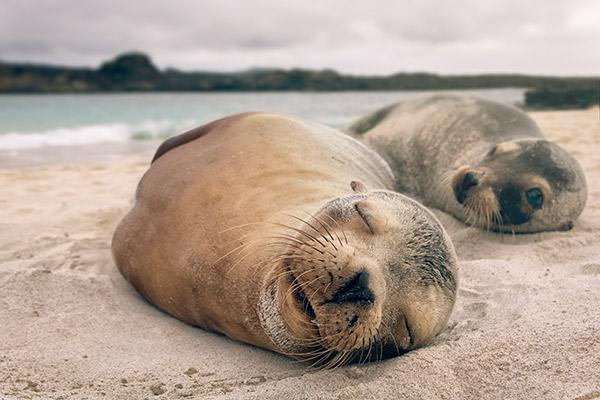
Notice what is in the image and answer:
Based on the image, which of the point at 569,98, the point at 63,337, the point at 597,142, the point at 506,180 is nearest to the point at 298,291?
the point at 63,337

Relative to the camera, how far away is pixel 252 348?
276 cm

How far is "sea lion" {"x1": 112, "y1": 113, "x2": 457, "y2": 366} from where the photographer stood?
2.28m

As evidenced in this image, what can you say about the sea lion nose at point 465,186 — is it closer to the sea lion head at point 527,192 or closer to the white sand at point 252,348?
the sea lion head at point 527,192

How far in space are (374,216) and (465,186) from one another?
111 inches

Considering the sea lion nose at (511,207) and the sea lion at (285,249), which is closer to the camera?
the sea lion at (285,249)

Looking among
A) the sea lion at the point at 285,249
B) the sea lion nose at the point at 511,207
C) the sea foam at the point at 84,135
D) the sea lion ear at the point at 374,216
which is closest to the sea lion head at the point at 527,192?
the sea lion nose at the point at 511,207

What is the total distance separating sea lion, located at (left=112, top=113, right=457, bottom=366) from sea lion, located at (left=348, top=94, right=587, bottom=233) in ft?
4.86

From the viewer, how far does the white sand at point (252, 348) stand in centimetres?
232

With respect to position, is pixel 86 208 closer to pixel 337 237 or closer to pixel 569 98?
pixel 337 237

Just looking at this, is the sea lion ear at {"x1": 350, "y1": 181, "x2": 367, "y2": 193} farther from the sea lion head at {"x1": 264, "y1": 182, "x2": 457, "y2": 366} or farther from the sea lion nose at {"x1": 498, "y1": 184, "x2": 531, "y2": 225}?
the sea lion nose at {"x1": 498, "y1": 184, "x2": 531, "y2": 225}

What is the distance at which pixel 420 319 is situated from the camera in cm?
241

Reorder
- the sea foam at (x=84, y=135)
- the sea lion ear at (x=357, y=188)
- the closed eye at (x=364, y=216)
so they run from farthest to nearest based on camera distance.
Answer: the sea foam at (x=84, y=135), the sea lion ear at (x=357, y=188), the closed eye at (x=364, y=216)

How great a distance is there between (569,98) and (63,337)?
2027 cm

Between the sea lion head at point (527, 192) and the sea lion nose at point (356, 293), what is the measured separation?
2907mm
